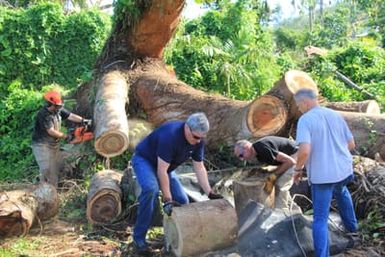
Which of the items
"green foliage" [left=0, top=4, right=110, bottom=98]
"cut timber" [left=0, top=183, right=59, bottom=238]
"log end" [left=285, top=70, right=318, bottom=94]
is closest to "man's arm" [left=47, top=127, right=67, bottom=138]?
"cut timber" [left=0, top=183, right=59, bottom=238]

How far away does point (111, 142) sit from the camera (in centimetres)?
701

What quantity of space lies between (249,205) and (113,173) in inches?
94.7

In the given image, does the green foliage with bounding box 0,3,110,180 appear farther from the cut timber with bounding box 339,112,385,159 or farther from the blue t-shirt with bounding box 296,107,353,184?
the blue t-shirt with bounding box 296,107,353,184

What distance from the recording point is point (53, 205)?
6707 millimetres

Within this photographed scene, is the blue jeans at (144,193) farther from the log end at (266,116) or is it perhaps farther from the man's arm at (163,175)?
the log end at (266,116)

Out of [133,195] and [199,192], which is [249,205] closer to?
[199,192]

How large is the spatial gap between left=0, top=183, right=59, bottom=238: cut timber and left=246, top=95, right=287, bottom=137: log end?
296 cm

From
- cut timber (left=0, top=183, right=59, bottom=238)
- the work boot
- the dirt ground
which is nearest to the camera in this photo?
the work boot

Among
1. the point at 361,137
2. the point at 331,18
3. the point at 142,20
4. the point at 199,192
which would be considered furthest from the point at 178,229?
the point at 331,18

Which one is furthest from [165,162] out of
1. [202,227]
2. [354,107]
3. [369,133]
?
[354,107]

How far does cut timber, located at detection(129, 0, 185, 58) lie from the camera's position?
8.79m

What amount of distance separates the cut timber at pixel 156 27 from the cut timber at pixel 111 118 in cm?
104

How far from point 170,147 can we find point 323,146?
142cm

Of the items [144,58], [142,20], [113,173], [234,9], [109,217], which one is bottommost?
[109,217]
